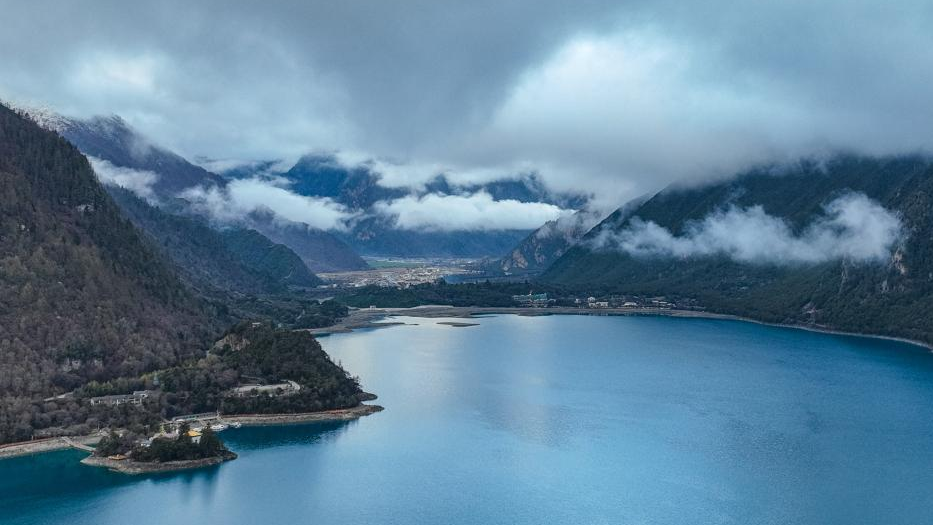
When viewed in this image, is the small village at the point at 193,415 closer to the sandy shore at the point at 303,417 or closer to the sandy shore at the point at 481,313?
the sandy shore at the point at 303,417

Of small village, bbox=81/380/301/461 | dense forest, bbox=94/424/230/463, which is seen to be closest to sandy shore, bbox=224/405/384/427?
small village, bbox=81/380/301/461

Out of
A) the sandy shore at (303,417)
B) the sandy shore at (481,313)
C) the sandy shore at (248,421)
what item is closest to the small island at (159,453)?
the sandy shore at (248,421)

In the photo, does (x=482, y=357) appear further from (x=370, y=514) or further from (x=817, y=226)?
(x=817, y=226)

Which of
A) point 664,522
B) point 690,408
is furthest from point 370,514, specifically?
point 690,408

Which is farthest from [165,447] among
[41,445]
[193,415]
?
[193,415]

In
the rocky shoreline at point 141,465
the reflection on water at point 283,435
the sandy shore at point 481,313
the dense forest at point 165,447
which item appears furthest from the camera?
the sandy shore at point 481,313

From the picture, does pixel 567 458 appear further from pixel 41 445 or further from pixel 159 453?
pixel 41 445
